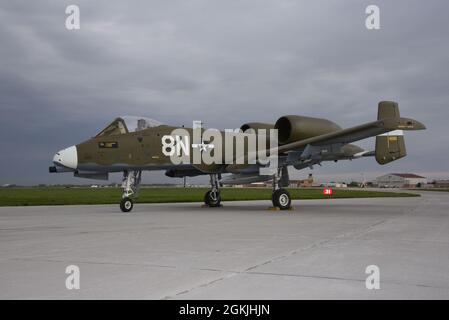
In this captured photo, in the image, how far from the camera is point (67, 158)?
547 inches

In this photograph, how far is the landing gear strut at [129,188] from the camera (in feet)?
48.9

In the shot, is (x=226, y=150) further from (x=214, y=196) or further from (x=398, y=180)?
(x=398, y=180)

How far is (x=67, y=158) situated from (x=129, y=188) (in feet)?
8.44

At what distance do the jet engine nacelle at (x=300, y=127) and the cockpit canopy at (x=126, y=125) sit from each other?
18.5ft

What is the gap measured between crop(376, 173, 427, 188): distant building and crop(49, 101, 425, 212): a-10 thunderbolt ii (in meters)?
138

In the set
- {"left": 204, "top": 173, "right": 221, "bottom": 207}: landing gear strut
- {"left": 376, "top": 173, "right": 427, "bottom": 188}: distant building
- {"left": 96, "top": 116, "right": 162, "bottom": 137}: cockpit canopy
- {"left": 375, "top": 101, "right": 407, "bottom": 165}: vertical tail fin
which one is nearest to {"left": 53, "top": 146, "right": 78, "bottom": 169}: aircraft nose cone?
{"left": 96, "top": 116, "right": 162, "bottom": 137}: cockpit canopy

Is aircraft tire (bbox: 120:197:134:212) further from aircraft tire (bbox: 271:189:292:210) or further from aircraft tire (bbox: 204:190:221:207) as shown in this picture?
aircraft tire (bbox: 271:189:292:210)

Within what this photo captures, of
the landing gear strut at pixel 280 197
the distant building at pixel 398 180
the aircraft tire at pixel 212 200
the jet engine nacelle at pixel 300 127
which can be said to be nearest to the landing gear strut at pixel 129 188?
the aircraft tire at pixel 212 200

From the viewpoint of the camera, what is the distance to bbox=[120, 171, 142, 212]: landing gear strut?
14.9m

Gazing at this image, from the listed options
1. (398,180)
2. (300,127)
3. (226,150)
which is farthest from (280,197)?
(398,180)

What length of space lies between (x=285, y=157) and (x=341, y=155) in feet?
9.42
